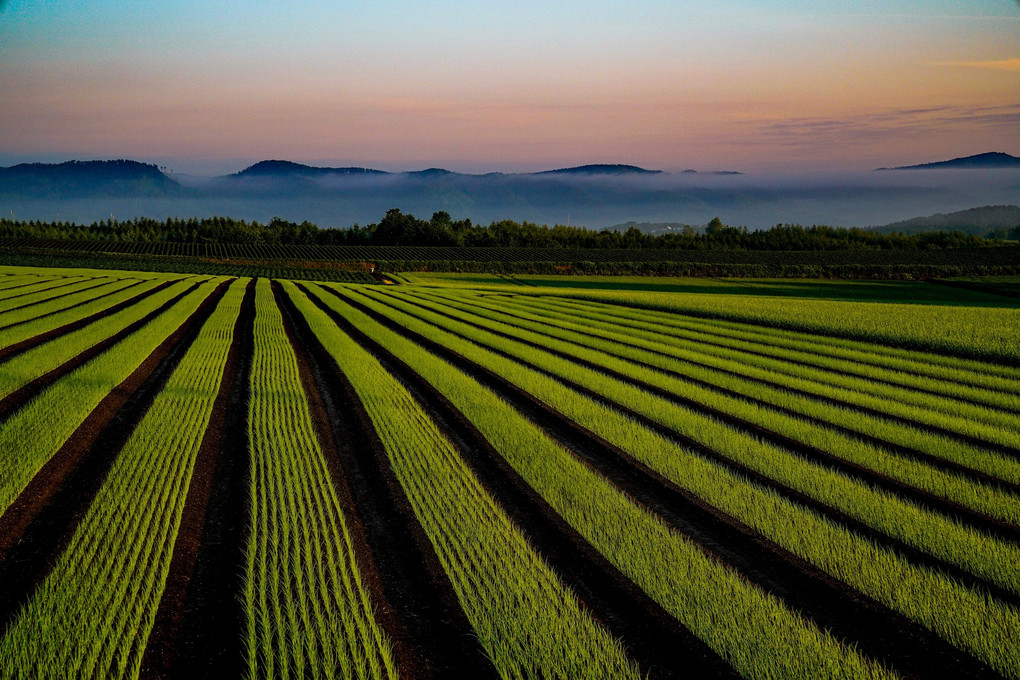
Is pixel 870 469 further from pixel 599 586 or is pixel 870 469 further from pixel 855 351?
pixel 855 351

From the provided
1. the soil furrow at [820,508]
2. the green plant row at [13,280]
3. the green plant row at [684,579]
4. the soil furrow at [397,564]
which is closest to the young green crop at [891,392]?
the soil furrow at [820,508]

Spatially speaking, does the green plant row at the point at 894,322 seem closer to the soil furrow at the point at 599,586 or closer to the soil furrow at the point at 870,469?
the soil furrow at the point at 870,469

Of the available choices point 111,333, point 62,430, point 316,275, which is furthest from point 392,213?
point 62,430

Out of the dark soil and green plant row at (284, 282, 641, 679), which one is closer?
green plant row at (284, 282, 641, 679)

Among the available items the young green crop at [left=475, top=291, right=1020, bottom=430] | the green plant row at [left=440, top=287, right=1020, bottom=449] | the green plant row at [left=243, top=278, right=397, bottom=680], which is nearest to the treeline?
the young green crop at [left=475, top=291, right=1020, bottom=430]

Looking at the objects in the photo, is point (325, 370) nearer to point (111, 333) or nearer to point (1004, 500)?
point (111, 333)

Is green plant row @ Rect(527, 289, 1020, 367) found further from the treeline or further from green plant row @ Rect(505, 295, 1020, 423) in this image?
the treeline

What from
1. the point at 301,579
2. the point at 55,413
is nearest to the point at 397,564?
the point at 301,579
